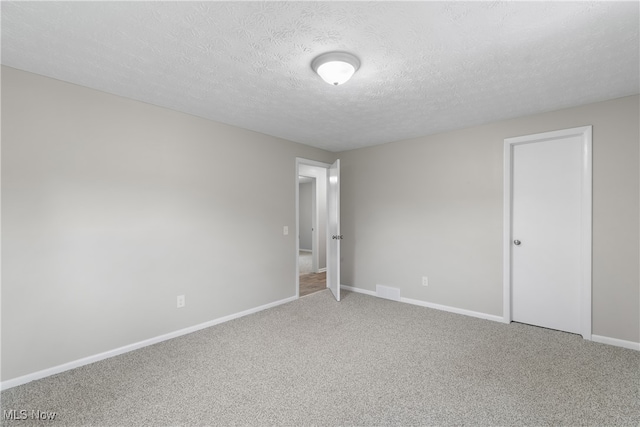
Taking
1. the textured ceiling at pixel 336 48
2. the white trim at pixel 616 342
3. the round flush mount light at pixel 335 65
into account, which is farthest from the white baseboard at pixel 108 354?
the white trim at pixel 616 342

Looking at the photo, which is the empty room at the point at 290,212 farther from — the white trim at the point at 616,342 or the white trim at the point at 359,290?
the white trim at the point at 359,290

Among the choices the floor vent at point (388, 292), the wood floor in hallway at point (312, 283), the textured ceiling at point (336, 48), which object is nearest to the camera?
the textured ceiling at point (336, 48)

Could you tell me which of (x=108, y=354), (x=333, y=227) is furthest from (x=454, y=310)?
(x=108, y=354)

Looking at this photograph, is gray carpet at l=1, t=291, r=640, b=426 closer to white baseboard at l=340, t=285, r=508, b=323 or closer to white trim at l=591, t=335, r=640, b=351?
white trim at l=591, t=335, r=640, b=351

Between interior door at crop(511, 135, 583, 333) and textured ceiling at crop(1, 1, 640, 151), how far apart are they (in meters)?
0.56

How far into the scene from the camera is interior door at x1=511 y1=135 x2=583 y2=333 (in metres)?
3.11

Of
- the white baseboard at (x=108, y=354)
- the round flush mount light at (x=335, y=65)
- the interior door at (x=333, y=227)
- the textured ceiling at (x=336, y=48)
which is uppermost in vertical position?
the textured ceiling at (x=336, y=48)

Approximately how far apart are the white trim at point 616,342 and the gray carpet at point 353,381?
9cm

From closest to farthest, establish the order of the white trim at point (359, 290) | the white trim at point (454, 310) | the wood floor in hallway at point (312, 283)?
the white trim at point (454, 310), the white trim at point (359, 290), the wood floor in hallway at point (312, 283)

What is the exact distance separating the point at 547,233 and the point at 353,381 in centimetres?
272

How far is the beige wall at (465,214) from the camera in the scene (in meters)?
2.81

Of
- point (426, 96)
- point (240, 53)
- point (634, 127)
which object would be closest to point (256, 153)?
point (240, 53)

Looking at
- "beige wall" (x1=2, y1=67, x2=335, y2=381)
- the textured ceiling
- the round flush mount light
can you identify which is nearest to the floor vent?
"beige wall" (x1=2, y1=67, x2=335, y2=381)

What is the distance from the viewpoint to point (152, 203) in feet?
9.71
